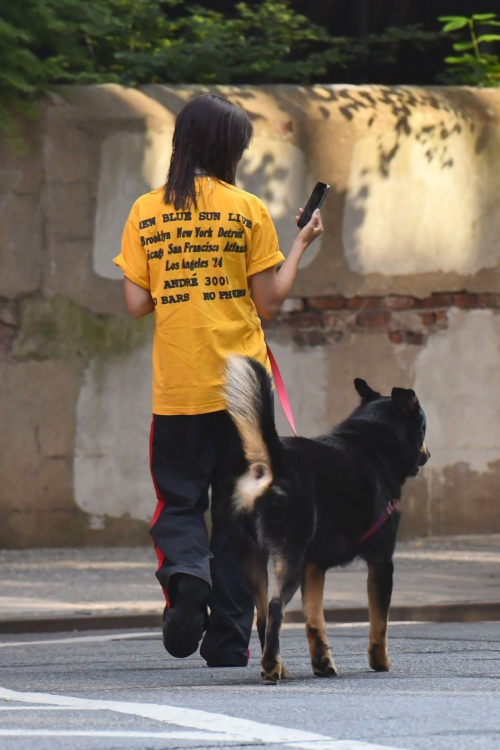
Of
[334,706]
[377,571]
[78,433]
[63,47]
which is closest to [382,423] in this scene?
[377,571]

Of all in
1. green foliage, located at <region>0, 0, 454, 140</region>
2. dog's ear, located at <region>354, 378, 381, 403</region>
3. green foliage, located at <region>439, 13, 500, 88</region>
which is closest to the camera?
dog's ear, located at <region>354, 378, 381, 403</region>

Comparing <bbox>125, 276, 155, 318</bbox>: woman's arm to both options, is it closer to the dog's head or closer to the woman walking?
the woman walking

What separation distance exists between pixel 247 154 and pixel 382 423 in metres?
5.48

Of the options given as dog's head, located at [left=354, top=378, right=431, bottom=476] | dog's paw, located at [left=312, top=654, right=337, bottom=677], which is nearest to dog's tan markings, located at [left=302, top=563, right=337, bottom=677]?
dog's paw, located at [left=312, top=654, right=337, bottom=677]

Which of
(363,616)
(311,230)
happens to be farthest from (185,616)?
(363,616)

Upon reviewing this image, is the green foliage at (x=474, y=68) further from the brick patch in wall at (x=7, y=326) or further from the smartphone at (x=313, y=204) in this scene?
the smartphone at (x=313, y=204)

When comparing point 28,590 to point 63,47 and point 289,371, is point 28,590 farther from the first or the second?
point 63,47

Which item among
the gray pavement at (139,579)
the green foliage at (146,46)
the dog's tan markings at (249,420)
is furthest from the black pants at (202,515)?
the green foliage at (146,46)

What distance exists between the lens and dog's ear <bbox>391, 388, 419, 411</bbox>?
5.90 meters

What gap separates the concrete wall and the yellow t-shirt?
17.2 ft

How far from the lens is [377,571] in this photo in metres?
5.62

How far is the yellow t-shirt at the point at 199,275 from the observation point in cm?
544

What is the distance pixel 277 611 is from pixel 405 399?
1259 millimetres

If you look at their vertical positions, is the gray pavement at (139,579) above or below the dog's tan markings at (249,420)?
below
